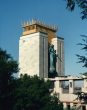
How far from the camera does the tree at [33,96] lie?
118 ft

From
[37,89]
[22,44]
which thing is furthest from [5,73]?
[22,44]

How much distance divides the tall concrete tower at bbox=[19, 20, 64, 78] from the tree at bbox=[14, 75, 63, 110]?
20.3m

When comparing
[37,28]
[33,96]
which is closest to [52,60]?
[37,28]

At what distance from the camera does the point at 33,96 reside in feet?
122

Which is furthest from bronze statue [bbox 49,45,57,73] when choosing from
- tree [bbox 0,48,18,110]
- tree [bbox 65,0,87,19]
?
tree [bbox 65,0,87,19]

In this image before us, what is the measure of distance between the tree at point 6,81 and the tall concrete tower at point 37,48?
24636mm

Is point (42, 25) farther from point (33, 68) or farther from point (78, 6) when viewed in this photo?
point (78, 6)

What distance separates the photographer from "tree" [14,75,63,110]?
3588cm

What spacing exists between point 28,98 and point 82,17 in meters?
26.6

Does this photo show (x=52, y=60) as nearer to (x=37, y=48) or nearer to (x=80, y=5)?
(x=37, y=48)

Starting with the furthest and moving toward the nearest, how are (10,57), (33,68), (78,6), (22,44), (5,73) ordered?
(22,44) < (33,68) < (10,57) < (5,73) < (78,6)

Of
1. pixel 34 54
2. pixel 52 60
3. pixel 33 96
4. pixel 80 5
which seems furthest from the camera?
pixel 52 60

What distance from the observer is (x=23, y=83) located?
38.6 metres

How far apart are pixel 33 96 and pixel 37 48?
25352 mm
